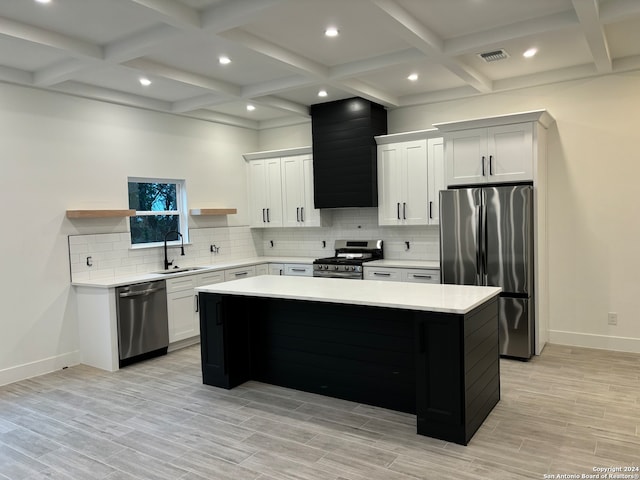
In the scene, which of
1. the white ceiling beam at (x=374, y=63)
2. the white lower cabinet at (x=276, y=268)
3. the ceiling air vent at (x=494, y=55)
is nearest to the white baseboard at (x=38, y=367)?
the white lower cabinet at (x=276, y=268)

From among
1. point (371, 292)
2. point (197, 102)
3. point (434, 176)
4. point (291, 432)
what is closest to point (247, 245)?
point (197, 102)

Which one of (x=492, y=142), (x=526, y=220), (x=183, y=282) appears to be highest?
(x=492, y=142)

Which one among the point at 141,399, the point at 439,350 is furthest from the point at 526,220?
the point at 141,399

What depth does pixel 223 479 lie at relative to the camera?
2.79 meters

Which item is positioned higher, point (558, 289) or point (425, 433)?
point (558, 289)

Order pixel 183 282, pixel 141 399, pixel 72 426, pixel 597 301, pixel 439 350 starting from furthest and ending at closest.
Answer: pixel 183 282
pixel 597 301
pixel 141 399
pixel 72 426
pixel 439 350

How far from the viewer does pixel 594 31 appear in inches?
148

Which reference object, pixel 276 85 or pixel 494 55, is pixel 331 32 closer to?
pixel 276 85

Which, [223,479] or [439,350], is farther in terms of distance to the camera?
[439,350]

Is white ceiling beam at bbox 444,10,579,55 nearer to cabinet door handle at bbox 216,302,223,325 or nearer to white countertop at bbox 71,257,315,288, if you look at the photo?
cabinet door handle at bbox 216,302,223,325

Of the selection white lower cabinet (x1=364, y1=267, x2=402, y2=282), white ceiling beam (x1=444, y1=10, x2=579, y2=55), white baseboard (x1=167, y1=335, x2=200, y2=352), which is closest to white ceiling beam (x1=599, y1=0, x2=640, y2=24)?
white ceiling beam (x1=444, y1=10, x2=579, y2=55)

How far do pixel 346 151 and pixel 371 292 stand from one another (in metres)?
Answer: 3.07

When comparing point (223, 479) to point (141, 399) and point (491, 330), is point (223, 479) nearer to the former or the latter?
point (141, 399)

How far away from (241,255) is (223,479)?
4780 millimetres
